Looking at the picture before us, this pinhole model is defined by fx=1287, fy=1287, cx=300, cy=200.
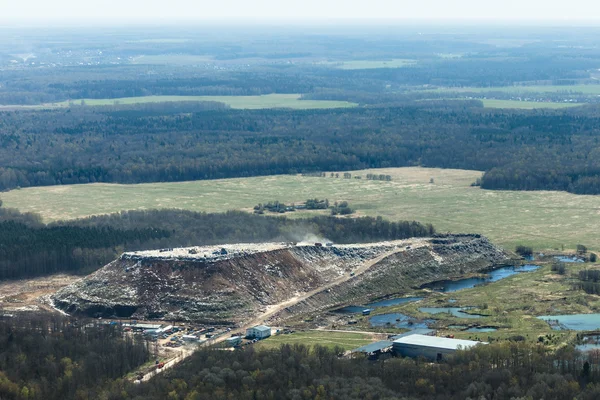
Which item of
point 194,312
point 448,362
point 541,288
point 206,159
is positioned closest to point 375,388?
point 448,362

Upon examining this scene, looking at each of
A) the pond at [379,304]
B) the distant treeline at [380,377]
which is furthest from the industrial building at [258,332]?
the pond at [379,304]

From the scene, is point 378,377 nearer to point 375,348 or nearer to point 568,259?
point 375,348

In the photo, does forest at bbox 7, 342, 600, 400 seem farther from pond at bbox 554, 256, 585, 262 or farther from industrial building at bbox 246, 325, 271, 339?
pond at bbox 554, 256, 585, 262

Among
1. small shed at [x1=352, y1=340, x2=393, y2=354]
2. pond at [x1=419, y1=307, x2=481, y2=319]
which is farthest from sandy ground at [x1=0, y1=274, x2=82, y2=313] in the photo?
pond at [x1=419, y1=307, x2=481, y2=319]

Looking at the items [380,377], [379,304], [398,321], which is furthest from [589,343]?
[379,304]

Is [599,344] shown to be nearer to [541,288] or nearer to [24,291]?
[541,288]
